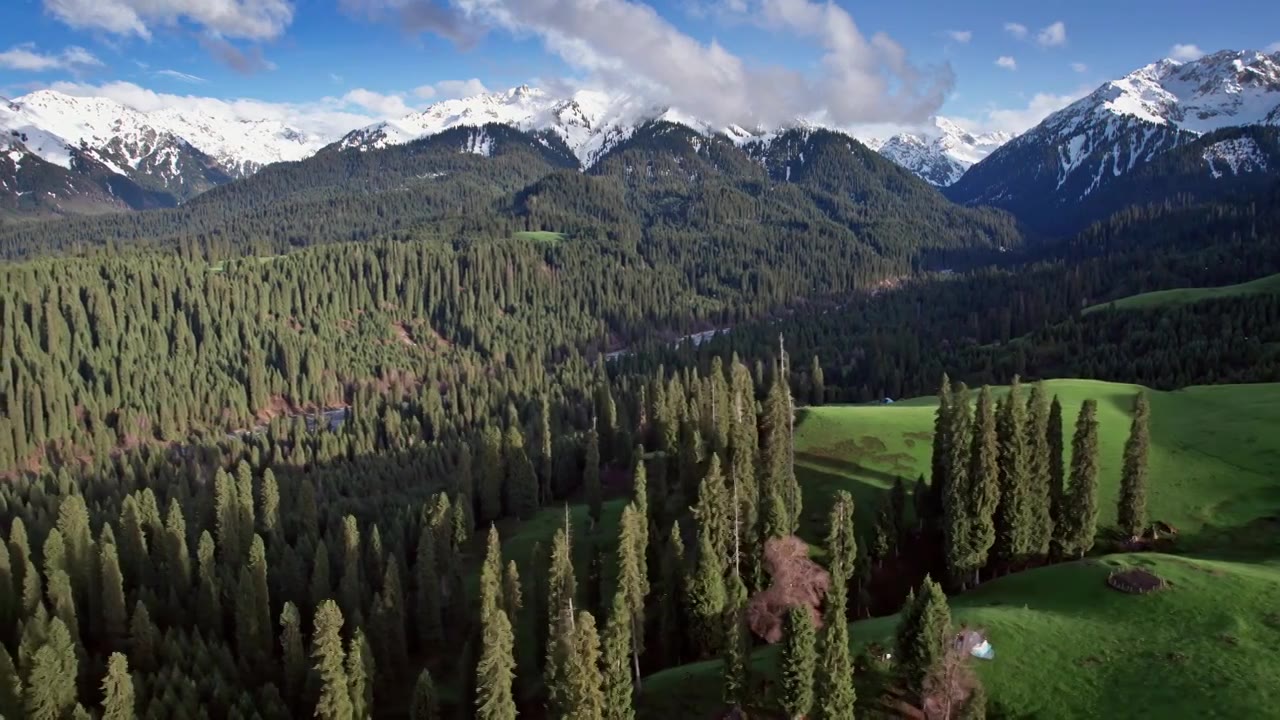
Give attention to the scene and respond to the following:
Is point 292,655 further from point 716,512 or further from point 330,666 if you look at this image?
point 716,512

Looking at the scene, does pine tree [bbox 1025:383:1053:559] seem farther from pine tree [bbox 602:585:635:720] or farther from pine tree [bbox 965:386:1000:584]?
pine tree [bbox 602:585:635:720]

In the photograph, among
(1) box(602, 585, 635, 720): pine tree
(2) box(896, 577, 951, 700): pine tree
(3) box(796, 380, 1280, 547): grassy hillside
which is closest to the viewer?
(2) box(896, 577, 951, 700): pine tree

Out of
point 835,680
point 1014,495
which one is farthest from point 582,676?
point 1014,495

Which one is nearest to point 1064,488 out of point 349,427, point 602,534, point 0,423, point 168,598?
point 602,534

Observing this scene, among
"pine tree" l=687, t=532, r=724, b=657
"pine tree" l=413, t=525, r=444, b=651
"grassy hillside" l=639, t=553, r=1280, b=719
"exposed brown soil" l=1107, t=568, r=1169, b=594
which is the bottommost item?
"pine tree" l=413, t=525, r=444, b=651

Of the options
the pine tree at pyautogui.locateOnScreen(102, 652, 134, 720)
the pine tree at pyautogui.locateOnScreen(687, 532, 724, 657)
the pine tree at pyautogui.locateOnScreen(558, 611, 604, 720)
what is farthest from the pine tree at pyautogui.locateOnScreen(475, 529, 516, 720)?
the pine tree at pyautogui.locateOnScreen(102, 652, 134, 720)

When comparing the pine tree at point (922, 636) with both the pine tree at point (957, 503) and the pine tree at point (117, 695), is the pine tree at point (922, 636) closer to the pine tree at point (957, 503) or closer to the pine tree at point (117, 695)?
the pine tree at point (957, 503)
